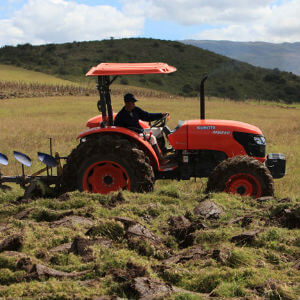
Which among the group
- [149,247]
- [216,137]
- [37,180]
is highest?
[216,137]

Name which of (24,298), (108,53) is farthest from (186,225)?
(108,53)

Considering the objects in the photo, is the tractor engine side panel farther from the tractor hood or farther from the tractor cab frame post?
the tractor cab frame post

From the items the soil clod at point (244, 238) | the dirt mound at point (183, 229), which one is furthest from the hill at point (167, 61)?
the soil clod at point (244, 238)

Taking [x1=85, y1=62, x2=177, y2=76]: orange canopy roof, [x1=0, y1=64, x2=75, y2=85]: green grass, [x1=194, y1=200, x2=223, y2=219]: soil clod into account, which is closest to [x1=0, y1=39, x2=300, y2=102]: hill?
[x1=0, y1=64, x2=75, y2=85]: green grass

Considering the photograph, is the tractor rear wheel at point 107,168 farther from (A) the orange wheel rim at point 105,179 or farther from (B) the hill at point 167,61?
(B) the hill at point 167,61

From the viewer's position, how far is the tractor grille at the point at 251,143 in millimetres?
7188

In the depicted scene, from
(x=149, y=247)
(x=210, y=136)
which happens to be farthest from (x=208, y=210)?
(x=210, y=136)

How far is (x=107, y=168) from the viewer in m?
6.74

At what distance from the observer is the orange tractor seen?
659cm

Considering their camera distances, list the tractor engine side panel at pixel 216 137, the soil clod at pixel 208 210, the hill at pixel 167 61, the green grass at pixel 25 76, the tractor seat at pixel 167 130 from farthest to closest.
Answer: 1. the hill at pixel 167 61
2. the green grass at pixel 25 76
3. the tractor seat at pixel 167 130
4. the tractor engine side panel at pixel 216 137
5. the soil clod at pixel 208 210

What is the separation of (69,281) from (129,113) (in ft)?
12.3

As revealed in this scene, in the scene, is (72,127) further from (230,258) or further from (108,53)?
(108,53)

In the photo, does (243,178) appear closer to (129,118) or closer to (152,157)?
(152,157)

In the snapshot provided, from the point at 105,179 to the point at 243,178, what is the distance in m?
2.19
